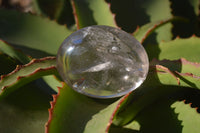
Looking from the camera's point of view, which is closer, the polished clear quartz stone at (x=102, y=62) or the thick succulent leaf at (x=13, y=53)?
the polished clear quartz stone at (x=102, y=62)

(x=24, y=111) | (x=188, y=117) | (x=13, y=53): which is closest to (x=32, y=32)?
(x=13, y=53)

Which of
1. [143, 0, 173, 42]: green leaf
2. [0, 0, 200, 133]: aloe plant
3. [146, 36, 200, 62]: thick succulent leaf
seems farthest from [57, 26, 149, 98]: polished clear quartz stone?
[143, 0, 173, 42]: green leaf

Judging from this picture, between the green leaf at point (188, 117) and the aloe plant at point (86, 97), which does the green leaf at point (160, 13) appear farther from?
the green leaf at point (188, 117)

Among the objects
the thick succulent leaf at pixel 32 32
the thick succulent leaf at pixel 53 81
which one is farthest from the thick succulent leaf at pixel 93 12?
the thick succulent leaf at pixel 53 81

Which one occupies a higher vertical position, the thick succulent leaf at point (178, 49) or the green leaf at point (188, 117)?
the thick succulent leaf at point (178, 49)

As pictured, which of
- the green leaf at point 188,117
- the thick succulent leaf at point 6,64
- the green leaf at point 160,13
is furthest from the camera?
the green leaf at point 160,13

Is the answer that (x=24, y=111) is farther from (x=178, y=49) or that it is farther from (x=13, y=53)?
(x=178, y=49)

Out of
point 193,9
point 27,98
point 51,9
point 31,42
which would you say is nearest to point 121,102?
point 27,98

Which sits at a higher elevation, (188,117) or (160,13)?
(160,13)
